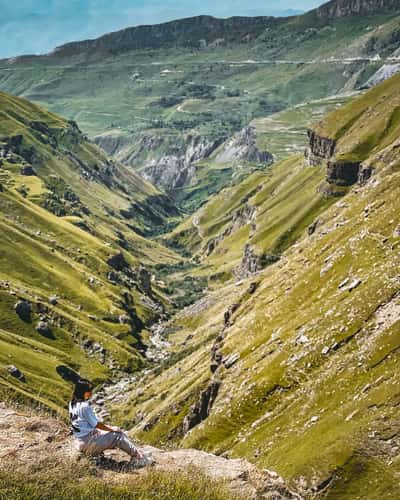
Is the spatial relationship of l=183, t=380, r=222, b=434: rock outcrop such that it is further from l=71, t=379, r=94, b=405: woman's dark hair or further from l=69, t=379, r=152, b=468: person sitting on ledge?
l=71, t=379, r=94, b=405: woman's dark hair

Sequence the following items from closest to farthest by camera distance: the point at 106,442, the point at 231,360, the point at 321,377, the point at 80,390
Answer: the point at 106,442, the point at 80,390, the point at 321,377, the point at 231,360

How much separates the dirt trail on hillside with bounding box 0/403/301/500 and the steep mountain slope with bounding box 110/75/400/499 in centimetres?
2720

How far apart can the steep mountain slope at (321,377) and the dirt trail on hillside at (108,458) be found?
27205mm

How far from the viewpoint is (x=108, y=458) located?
2966 centimetres

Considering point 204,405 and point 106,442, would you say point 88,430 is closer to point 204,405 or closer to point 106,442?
point 106,442

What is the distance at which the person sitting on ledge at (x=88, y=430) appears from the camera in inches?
1121

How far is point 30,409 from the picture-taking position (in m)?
35.2

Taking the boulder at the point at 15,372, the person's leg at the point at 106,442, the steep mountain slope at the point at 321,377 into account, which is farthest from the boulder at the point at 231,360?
the person's leg at the point at 106,442

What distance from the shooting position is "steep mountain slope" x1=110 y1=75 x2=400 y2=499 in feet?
202

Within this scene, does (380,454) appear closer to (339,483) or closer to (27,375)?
(339,483)

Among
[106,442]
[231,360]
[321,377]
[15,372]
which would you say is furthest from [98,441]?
[15,372]

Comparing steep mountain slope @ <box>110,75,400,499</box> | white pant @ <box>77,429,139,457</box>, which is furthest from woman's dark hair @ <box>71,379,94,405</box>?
steep mountain slope @ <box>110,75,400,499</box>

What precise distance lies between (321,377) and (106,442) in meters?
61.1

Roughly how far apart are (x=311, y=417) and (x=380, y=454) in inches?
706
